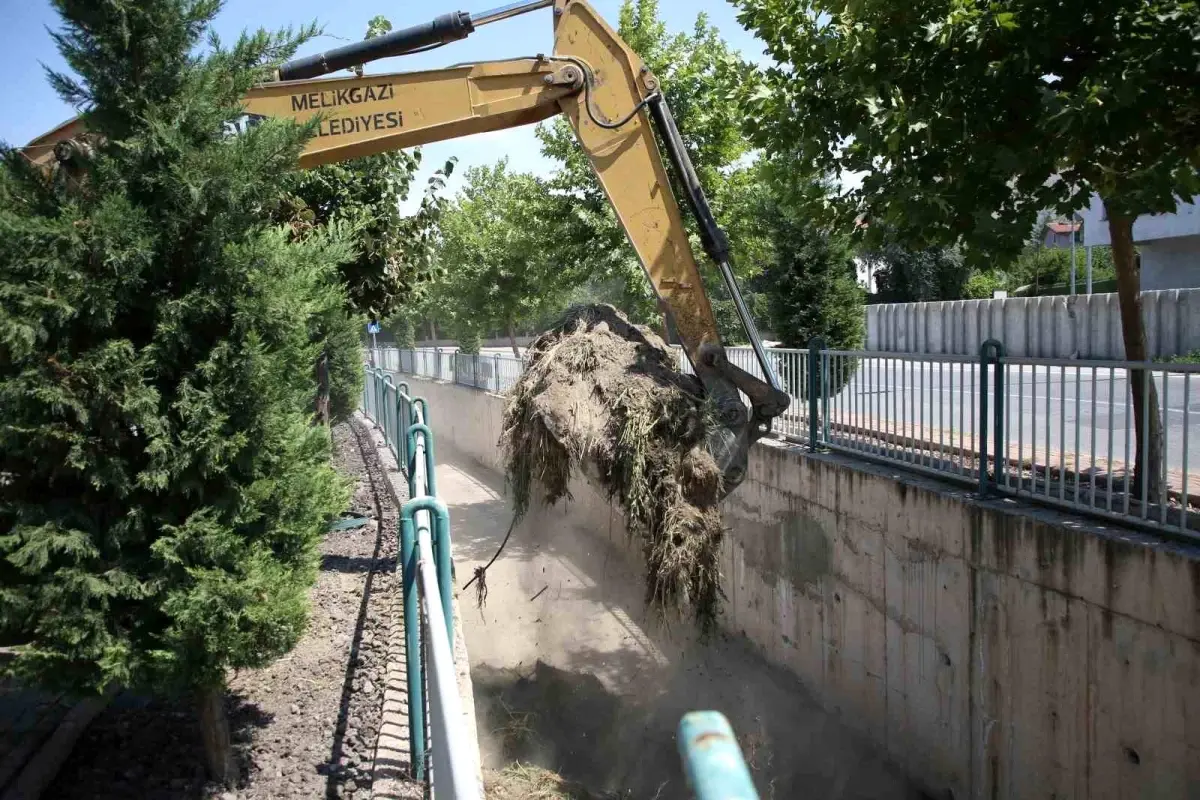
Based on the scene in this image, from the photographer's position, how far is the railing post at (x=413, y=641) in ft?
12.2

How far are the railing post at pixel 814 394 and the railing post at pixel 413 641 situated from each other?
4843 millimetres

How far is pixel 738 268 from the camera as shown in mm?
12000

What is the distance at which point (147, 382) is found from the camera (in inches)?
140

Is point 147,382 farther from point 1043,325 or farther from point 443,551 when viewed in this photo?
point 1043,325

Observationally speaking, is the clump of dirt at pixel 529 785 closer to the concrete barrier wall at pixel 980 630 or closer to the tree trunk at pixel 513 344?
the concrete barrier wall at pixel 980 630

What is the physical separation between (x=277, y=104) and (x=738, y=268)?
23.8 ft

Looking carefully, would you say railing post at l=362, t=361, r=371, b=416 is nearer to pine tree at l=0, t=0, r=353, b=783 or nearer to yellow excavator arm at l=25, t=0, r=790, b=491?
yellow excavator arm at l=25, t=0, r=790, b=491

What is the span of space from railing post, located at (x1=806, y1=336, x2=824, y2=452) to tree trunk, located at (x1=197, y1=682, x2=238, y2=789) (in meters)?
5.44

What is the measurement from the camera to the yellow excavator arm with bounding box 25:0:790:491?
240 inches

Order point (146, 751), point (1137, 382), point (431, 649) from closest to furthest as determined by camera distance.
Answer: point (431, 649) → point (146, 751) → point (1137, 382)

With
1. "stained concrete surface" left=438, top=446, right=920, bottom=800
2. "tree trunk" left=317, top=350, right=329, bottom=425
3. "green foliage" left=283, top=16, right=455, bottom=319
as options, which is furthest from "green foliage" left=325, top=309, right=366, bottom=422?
"stained concrete surface" left=438, top=446, right=920, bottom=800

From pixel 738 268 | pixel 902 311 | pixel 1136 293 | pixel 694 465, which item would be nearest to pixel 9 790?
pixel 694 465

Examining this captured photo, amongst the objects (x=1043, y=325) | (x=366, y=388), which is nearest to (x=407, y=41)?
(x=366, y=388)

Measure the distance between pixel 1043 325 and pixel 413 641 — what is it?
24.4 m
